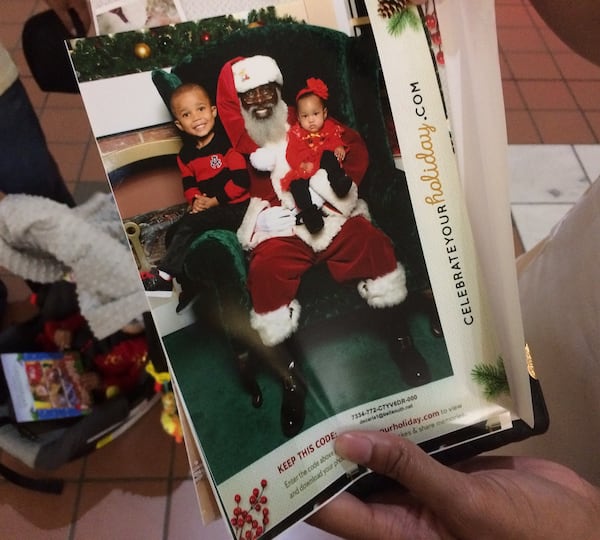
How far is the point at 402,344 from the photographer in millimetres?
343

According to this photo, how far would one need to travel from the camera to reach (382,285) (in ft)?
1.11

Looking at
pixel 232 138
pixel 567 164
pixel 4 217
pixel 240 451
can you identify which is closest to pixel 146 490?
pixel 4 217

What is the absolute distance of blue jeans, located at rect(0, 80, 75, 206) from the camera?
640mm

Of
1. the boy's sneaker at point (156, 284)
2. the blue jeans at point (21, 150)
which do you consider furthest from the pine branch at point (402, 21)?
the blue jeans at point (21, 150)

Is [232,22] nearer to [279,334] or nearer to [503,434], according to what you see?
[279,334]

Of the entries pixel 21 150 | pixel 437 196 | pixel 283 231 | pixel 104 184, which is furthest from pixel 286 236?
pixel 104 184

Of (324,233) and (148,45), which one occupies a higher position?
(148,45)

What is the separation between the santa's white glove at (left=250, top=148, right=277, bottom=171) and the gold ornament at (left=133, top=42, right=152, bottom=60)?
0.08 metres

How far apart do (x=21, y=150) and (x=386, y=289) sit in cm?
57

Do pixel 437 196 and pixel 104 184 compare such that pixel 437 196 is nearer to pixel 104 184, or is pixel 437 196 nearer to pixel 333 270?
pixel 333 270

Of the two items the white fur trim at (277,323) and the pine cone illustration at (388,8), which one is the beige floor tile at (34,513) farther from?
the pine cone illustration at (388,8)

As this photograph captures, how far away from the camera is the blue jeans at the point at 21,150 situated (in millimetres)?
640

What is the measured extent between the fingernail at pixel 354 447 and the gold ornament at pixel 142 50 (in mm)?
261

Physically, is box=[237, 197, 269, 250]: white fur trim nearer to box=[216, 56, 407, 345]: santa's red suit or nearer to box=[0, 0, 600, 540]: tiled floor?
box=[216, 56, 407, 345]: santa's red suit
